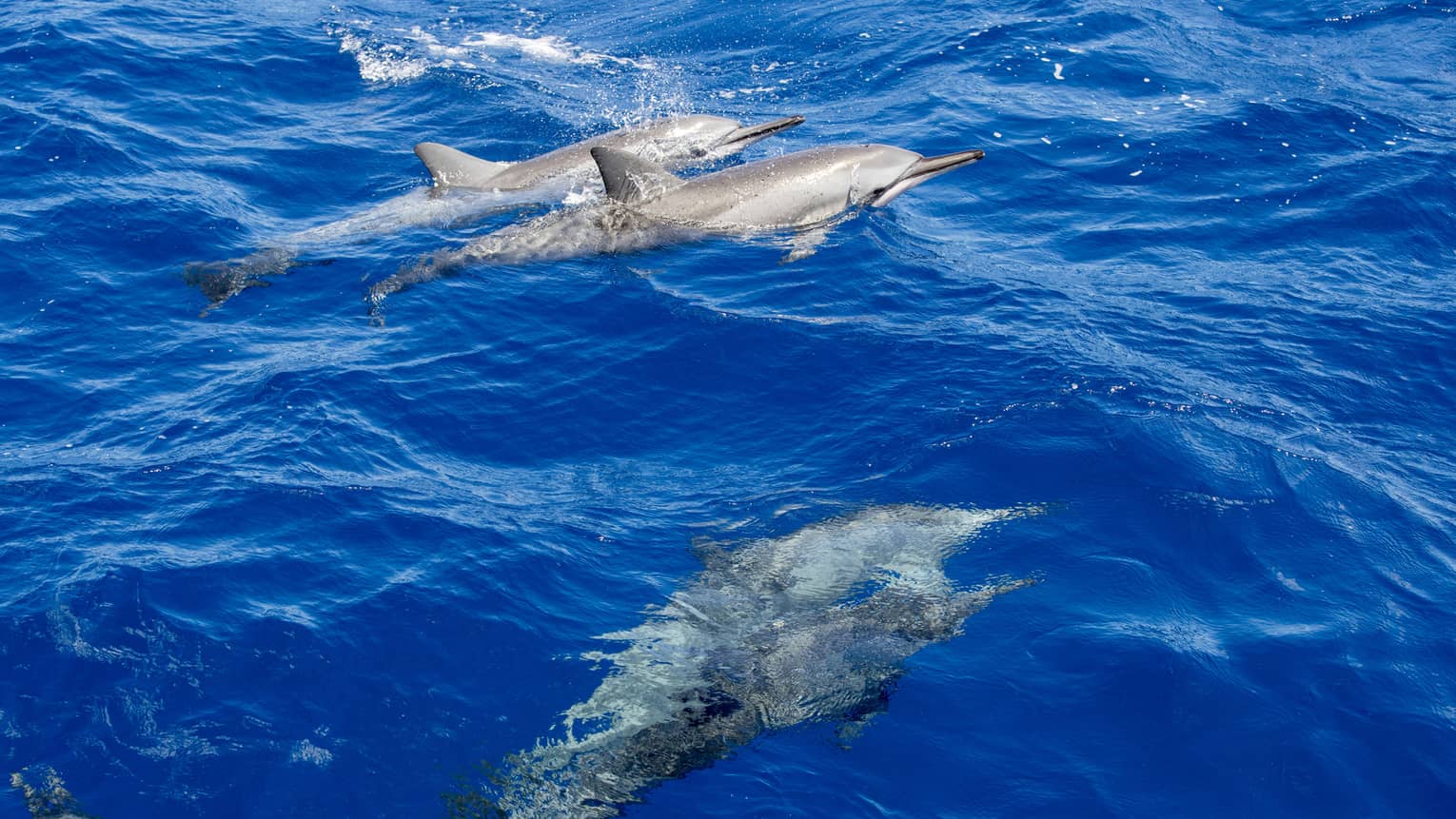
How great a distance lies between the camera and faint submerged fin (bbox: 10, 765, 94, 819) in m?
8.48

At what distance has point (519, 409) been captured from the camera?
13.8m

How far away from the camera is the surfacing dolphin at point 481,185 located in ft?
53.5

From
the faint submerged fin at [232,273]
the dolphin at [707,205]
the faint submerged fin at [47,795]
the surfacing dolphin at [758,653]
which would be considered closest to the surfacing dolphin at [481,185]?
the faint submerged fin at [232,273]

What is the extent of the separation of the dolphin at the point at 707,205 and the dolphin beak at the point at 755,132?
1377mm

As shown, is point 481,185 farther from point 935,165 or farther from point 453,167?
point 935,165

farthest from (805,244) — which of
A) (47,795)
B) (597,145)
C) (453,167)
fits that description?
(47,795)

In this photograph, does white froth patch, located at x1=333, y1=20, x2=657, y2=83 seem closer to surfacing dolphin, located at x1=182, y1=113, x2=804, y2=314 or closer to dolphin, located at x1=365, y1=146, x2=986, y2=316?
surfacing dolphin, located at x1=182, y1=113, x2=804, y2=314

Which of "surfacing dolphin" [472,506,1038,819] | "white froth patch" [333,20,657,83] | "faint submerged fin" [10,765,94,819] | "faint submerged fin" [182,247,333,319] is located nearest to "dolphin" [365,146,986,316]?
"faint submerged fin" [182,247,333,319]

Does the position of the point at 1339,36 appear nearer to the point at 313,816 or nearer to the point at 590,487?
the point at 590,487

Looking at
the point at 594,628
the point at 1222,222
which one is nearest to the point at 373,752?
the point at 594,628

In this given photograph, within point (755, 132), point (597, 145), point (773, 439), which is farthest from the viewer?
point (755, 132)

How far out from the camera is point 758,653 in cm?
977

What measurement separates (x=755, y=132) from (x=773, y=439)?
334 inches

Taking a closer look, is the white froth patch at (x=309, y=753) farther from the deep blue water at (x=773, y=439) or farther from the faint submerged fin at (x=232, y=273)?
the faint submerged fin at (x=232, y=273)
